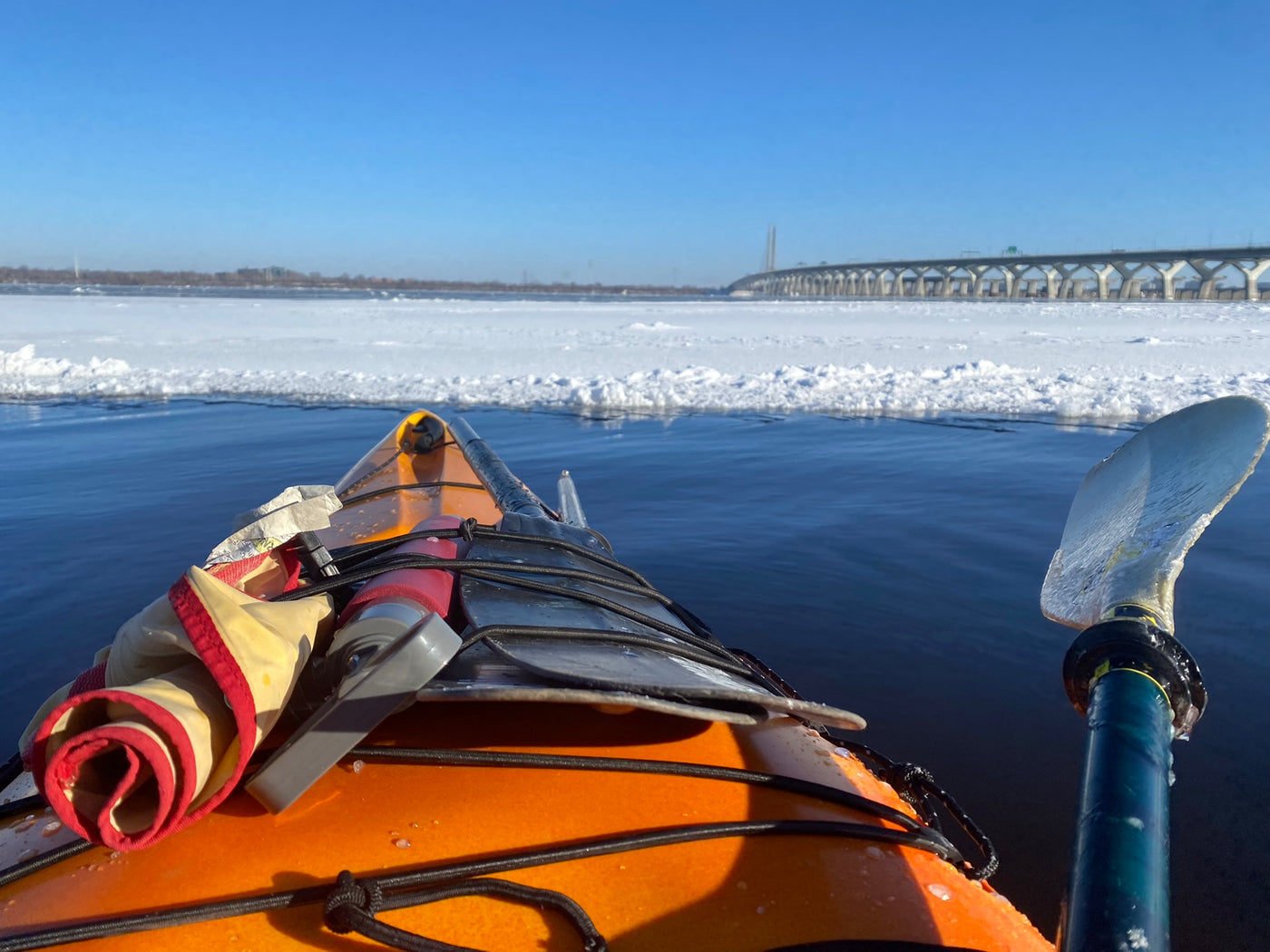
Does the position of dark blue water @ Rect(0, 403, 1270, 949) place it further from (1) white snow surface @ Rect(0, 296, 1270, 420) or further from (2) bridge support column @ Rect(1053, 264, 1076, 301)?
(2) bridge support column @ Rect(1053, 264, 1076, 301)

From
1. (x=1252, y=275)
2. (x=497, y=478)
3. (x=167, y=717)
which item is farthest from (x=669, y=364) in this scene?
(x=1252, y=275)

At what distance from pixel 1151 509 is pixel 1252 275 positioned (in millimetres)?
46783

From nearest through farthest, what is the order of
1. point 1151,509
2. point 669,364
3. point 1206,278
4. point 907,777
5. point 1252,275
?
point 907,777, point 1151,509, point 669,364, point 1252,275, point 1206,278

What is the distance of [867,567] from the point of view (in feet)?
13.5

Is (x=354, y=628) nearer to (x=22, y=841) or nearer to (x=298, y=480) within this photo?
(x=22, y=841)

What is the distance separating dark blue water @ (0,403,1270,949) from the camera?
237 cm

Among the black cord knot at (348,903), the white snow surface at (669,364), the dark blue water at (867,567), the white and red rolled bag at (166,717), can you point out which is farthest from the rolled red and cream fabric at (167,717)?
the white snow surface at (669,364)

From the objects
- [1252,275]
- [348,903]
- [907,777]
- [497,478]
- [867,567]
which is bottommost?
[867,567]

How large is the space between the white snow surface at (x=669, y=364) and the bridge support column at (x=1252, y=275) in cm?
2244

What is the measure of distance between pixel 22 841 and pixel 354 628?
59cm

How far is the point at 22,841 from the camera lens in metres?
1.30

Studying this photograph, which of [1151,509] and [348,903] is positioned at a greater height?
[1151,509]

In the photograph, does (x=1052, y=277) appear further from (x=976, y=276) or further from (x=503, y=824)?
(x=503, y=824)

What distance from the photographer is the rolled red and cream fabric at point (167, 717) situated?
1.03 metres
